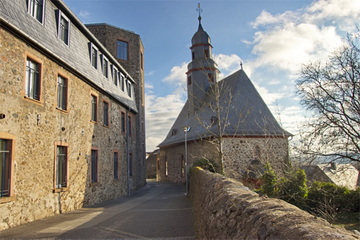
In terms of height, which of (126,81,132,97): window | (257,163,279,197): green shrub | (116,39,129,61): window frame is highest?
(116,39,129,61): window frame

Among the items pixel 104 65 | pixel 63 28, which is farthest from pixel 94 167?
pixel 63 28

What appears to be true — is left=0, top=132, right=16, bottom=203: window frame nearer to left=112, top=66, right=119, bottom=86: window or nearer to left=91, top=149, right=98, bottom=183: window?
left=91, top=149, right=98, bottom=183: window

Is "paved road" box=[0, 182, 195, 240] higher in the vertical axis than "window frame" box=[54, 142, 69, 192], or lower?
A: lower

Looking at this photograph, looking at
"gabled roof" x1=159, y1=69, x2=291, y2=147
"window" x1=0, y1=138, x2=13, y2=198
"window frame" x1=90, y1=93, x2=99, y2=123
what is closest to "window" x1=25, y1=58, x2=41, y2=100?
"window" x1=0, y1=138, x2=13, y2=198

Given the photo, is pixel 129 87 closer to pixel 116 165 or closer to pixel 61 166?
pixel 116 165

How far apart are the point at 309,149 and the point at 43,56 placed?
11680mm

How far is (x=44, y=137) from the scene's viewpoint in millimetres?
10086

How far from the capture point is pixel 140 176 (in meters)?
26.3

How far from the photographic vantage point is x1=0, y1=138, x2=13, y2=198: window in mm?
8070

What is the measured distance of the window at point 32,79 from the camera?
9.38m

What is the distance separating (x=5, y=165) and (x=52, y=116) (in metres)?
2.87

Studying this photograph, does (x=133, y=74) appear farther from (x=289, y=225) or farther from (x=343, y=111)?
(x=289, y=225)

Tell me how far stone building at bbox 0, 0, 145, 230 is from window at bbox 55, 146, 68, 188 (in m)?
0.04

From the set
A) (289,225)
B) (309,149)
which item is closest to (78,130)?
(309,149)
